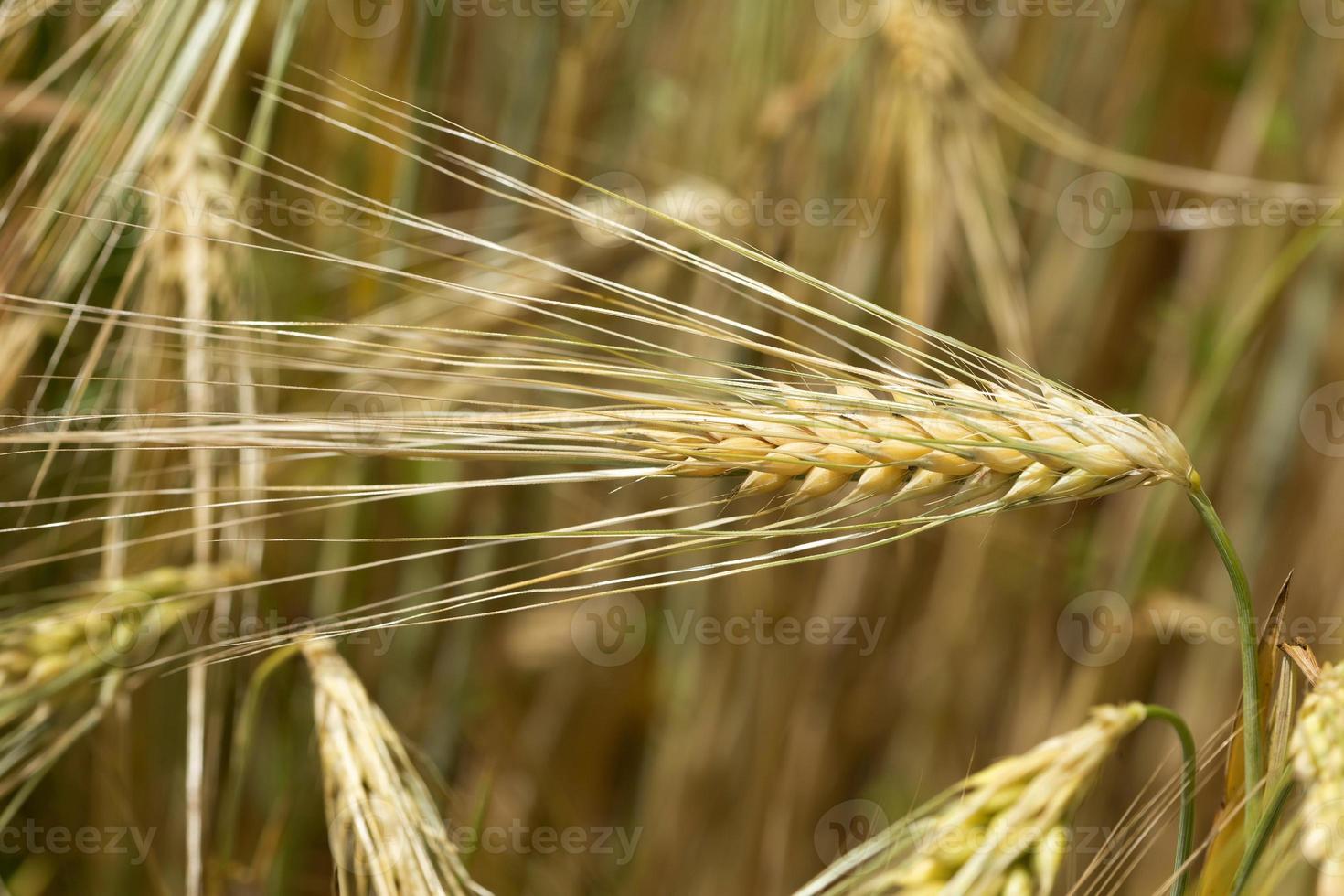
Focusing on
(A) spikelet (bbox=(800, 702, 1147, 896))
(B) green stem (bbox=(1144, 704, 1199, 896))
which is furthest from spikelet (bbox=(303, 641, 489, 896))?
(B) green stem (bbox=(1144, 704, 1199, 896))

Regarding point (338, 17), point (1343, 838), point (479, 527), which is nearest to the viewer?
point (1343, 838)

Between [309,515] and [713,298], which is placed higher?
[713,298]

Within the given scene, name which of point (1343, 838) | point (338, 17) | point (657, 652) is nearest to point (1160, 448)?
point (1343, 838)

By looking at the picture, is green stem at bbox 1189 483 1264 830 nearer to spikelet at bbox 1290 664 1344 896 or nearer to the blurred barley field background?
spikelet at bbox 1290 664 1344 896

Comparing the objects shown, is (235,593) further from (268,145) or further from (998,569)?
(998,569)

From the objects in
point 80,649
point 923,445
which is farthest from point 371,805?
point 923,445

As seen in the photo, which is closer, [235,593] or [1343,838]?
[1343,838]
